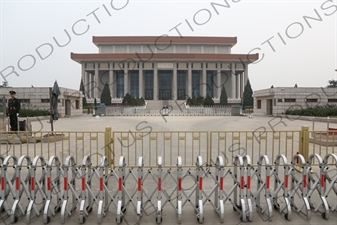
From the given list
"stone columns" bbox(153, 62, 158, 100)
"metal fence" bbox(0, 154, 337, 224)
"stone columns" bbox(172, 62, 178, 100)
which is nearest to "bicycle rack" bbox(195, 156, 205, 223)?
"metal fence" bbox(0, 154, 337, 224)

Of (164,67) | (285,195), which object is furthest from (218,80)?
(285,195)

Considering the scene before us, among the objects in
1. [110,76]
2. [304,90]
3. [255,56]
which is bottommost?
[304,90]

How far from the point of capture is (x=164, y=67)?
66.5 m

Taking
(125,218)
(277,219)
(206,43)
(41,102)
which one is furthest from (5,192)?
(206,43)

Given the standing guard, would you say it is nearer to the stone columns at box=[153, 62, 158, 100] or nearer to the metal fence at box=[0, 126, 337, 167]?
the metal fence at box=[0, 126, 337, 167]

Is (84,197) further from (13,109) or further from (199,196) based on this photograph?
(13,109)

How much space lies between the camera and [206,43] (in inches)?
2744

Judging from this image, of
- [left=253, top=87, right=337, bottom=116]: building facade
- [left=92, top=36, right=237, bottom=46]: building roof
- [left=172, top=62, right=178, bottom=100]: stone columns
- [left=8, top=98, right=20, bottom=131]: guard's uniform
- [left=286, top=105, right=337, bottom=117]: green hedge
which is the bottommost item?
[left=286, top=105, right=337, bottom=117]: green hedge

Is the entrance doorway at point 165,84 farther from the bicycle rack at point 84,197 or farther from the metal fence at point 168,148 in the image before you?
the bicycle rack at point 84,197

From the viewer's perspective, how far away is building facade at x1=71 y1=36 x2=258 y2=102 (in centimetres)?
6431

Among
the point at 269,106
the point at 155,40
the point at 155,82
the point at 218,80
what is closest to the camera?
the point at 269,106

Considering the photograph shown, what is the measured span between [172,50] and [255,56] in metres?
19.9

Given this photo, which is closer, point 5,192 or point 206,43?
point 5,192

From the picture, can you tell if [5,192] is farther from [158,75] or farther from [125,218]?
[158,75]
